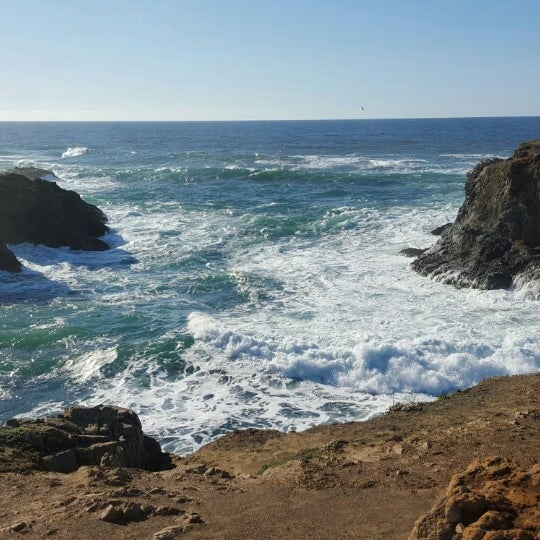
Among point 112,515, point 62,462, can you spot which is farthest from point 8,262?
point 112,515

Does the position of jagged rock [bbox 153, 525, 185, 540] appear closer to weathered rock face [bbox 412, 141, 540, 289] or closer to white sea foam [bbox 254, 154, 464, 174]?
weathered rock face [bbox 412, 141, 540, 289]

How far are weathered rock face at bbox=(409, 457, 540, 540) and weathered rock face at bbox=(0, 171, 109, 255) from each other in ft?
90.6

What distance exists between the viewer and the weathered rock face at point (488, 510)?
5.59m

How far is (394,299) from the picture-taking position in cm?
2183

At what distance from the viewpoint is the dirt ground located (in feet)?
24.7

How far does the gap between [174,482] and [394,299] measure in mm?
13934

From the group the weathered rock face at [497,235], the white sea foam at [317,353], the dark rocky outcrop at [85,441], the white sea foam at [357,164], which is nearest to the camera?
the dark rocky outcrop at [85,441]

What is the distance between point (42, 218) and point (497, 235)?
2283 cm

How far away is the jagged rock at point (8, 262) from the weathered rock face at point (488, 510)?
2412 cm

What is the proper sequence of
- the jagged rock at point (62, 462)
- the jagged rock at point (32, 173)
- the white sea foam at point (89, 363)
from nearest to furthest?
the jagged rock at point (62, 462) → the white sea foam at point (89, 363) → the jagged rock at point (32, 173)

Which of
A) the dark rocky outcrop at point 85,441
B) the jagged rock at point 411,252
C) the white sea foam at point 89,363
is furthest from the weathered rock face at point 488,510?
the jagged rock at point 411,252

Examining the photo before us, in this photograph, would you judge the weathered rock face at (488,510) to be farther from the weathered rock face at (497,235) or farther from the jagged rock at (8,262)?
the jagged rock at (8,262)

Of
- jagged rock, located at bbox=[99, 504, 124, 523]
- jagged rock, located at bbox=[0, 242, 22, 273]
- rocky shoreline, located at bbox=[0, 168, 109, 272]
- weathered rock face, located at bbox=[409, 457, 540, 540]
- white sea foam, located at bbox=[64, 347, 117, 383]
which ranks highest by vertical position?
rocky shoreline, located at bbox=[0, 168, 109, 272]

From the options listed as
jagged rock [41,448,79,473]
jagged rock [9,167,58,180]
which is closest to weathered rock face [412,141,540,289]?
jagged rock [41,448,79,473]
